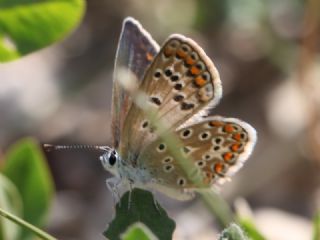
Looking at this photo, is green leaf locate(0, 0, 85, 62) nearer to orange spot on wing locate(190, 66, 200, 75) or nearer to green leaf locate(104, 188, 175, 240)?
orange spot on wing locate(190, 66, 200, 75)

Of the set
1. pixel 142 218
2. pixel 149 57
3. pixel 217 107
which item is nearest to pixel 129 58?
pixel 149 57

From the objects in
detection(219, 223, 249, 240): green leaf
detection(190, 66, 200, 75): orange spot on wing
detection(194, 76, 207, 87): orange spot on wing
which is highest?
detection(190, 66, 200, 75): orange spot on wing

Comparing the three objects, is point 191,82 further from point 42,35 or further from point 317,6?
point 317,6

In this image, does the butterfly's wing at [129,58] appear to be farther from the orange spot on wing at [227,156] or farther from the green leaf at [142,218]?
the green leaf at [142,218]

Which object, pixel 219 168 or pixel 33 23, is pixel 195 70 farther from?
pixel 33 23

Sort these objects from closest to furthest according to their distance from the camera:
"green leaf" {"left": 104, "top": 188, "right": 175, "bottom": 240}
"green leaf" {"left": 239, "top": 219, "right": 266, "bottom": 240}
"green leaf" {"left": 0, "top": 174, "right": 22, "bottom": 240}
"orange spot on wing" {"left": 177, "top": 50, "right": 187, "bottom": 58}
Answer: "green leaf" {"left": 104, "top": 188, "right": 175, "bottom": 240}, "green leaf" {"left": 239, "top": 219, "right": 266, "bottom": 240}, "orange spot on wing" {"left": 177, "top": 50, "right": 187, "bottom": 58}, "green leaf" {"left": 0, "top": 174, "right": 22, "bottom": 240}

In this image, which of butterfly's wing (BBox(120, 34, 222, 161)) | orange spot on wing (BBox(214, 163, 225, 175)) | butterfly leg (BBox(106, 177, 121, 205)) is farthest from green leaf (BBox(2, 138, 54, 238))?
orange spot on wing (BBox(214, 163, 225, 175))
